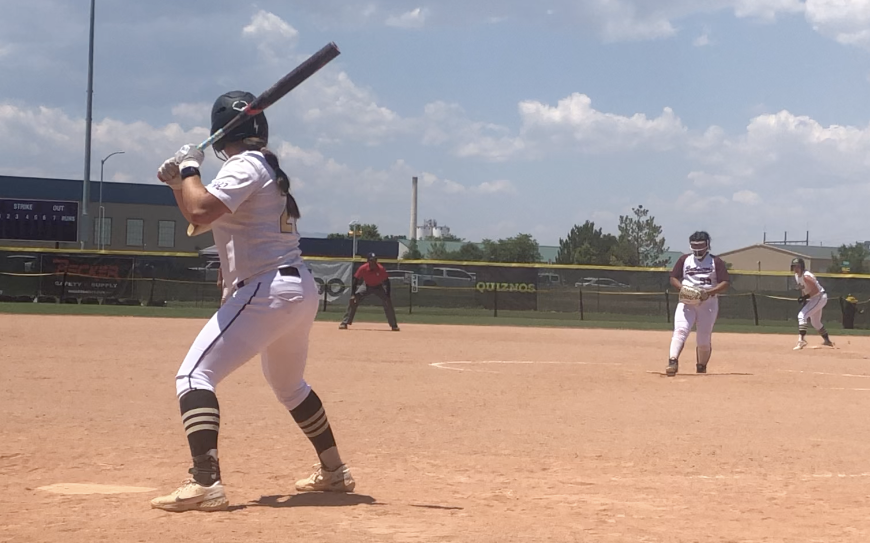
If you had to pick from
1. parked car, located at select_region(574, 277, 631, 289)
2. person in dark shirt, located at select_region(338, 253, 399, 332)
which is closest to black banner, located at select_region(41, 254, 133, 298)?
person in dark shirt, located at select_region(338, 253, 399, 332)

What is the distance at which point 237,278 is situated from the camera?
5387 millimetres

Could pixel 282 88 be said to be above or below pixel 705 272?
above

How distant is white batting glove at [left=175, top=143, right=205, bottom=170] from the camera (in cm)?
525

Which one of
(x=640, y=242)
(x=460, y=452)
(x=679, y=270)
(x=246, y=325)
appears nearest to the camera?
(x=246, y=325)

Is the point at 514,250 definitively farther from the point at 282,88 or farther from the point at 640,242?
the point at 282,88

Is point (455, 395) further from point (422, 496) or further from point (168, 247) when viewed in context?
point (168, 247)

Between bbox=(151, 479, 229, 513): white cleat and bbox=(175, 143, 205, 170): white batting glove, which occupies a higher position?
bbox=(175, 143, 205, 170): white batting glove

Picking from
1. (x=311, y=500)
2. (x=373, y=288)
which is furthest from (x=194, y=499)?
(x=373, y=288)

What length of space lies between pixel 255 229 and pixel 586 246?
8121cm

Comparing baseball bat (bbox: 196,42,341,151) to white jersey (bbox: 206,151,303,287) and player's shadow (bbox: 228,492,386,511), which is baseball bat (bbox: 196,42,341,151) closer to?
white jersey (bbox: 206,151,303,287)

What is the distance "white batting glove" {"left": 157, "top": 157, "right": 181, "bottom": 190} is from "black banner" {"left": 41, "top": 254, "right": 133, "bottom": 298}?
3184 cm

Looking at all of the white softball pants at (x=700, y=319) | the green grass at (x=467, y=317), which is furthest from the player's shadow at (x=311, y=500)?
the green grass at (x=467, y=317)

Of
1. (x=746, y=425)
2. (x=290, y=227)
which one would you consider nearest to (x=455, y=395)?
(x=746, y=425)

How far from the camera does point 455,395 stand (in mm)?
11188
